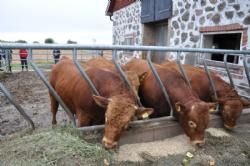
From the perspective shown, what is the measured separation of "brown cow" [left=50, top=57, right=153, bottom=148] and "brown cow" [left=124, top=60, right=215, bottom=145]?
42 centimetres

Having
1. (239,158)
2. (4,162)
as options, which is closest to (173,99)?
(239,158)

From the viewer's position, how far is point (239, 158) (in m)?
2.12

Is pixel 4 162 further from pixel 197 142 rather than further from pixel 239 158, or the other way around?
pixel 239 158

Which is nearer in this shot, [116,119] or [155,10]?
[116,119]

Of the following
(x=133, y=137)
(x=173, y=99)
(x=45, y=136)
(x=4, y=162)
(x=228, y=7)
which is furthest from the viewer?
(x=228, y=7)

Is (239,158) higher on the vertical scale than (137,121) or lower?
lower

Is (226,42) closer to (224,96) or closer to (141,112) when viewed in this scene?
(224,96)

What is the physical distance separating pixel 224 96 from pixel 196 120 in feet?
2.96

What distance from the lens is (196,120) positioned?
Answer: 7.58 ft

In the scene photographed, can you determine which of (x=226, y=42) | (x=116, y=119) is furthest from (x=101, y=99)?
(x=226, y=42)

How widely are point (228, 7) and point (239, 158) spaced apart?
12.6 feet

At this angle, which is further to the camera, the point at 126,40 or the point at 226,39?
the point at 126,40

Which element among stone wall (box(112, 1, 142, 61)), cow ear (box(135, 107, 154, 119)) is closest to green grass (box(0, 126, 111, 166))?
cow ear (box(135, 107, 154, 119))

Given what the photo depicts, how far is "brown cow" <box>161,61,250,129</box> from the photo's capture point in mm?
2771
